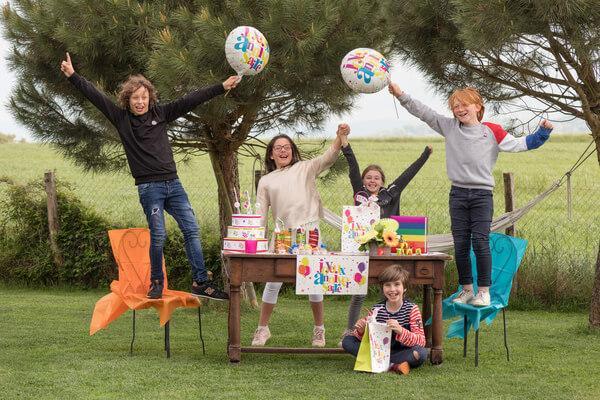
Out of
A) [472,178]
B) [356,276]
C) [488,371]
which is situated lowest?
[488,371]

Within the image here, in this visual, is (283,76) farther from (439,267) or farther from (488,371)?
(488,371)

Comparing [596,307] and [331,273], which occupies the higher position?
[331,273]

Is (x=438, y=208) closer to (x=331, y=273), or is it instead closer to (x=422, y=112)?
(x=422, y=112)

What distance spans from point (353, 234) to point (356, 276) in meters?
0.28

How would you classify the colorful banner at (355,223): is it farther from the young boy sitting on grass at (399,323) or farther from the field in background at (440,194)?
the field in background at (440,194)

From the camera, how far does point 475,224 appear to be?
18.9 feet

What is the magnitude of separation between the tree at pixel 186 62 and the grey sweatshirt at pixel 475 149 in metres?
1.25

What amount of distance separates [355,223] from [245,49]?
1169 mm

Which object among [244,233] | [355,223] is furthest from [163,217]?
[355,223]

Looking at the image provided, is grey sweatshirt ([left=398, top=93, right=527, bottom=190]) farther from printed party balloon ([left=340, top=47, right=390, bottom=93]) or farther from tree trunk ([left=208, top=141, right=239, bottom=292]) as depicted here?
tree trunk ([left=208, top=141, right=239, bottom=292])

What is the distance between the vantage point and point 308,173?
245 inches

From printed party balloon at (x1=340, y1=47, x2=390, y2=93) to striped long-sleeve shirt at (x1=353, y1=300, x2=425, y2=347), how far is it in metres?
1.24

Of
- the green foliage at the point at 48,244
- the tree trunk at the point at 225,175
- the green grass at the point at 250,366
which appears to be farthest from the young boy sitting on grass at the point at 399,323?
the green foliage at the point at 48,244

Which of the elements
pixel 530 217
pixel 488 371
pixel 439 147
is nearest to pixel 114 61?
pixel 488 371
